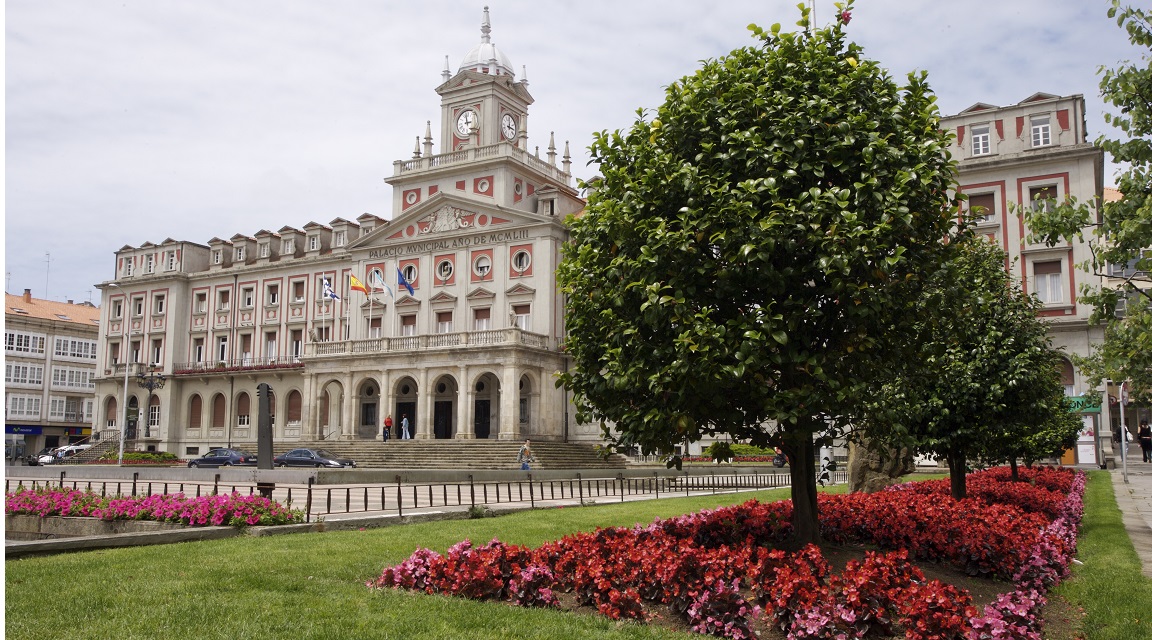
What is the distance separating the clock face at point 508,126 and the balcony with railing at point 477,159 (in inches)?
85.5

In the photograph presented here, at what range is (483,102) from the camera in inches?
2050

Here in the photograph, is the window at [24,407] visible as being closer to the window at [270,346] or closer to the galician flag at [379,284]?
the window at [270,346]

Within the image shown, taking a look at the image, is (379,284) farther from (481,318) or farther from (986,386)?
(986,386)

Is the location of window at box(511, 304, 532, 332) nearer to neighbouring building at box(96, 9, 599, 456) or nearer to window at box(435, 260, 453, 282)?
neighbouring building at box(96, 9, 599, 456)

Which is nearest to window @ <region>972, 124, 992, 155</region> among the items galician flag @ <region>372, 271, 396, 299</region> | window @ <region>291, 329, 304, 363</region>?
galician flag @ <region>372, 271, 396, 299</region>

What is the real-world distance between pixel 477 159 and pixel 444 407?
13977mm

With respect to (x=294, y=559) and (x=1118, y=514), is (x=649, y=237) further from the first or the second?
(x=1118, y=514)

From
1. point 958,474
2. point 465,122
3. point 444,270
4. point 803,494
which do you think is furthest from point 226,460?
point 803,494

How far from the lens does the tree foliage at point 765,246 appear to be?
8.48 m

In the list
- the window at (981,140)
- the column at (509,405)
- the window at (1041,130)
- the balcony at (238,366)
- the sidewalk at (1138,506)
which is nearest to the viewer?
the sidewalk at (1138,506)

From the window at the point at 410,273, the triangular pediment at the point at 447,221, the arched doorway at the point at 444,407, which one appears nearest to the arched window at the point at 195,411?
the triangular pediment at the point at 447,221

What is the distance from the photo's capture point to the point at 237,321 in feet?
202

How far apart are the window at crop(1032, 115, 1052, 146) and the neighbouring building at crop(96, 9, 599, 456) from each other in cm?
2375

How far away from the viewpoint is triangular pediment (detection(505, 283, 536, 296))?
48125 mm
